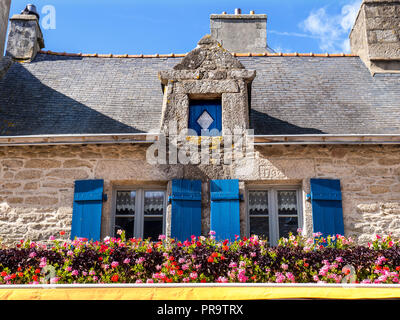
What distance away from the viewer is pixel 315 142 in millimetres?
5754

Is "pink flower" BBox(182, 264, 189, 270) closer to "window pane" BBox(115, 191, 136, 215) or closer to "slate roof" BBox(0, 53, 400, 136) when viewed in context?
"window pane" BBox(115, 191, 136, 215)

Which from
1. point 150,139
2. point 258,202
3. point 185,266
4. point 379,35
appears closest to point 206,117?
point 150,139

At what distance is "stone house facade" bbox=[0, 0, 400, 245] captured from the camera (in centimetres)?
569

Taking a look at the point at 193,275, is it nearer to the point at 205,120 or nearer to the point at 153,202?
the point at 153,202

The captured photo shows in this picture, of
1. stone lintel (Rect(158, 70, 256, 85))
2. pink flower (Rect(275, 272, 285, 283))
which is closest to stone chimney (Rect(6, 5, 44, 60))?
stone lintel (Rect(158, 70, 256, 85))

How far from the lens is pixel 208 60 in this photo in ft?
21.4

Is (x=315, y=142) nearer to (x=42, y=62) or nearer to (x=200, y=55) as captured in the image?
(x=200, y=55)

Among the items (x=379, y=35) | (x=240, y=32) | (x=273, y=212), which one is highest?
(x=240, y=32)

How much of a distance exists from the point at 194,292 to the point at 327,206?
3.20 metres

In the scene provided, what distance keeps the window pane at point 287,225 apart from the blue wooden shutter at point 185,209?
1.07 m

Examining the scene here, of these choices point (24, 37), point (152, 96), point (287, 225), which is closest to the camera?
point (287, 225)

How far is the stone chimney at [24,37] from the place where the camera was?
27.8ft

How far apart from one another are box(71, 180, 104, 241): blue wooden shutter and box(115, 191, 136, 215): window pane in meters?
0.32

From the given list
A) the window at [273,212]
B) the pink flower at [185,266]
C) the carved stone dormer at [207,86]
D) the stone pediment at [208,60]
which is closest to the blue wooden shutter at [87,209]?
the carved stone dormer at [207,86]
